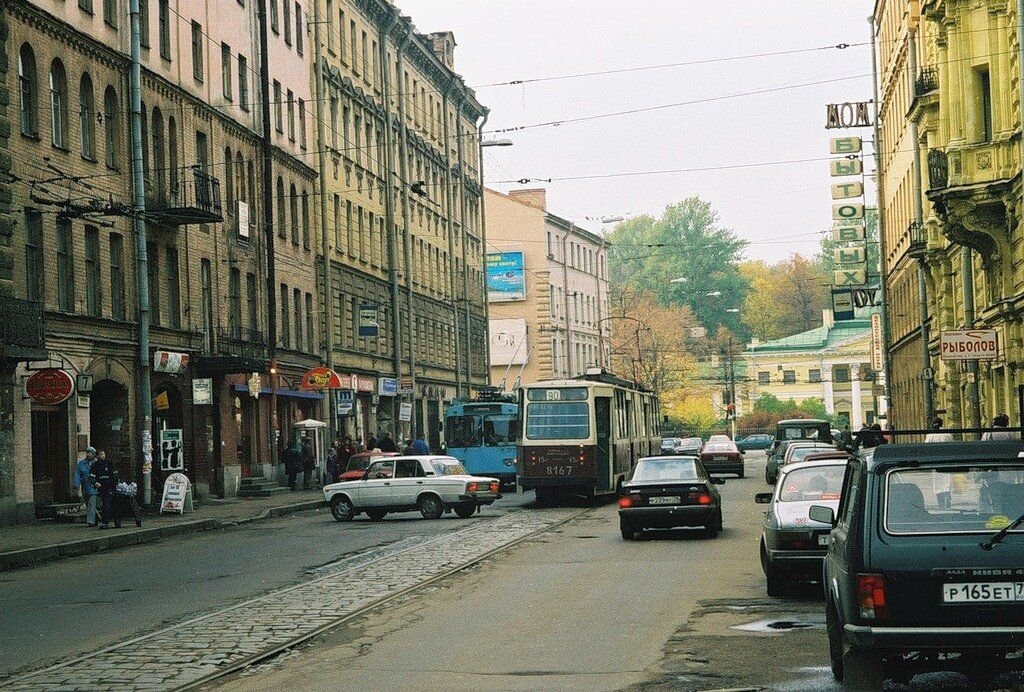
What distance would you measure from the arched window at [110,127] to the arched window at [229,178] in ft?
29.5

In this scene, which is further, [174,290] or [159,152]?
[174,290]

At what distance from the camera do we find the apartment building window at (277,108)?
54.8 m

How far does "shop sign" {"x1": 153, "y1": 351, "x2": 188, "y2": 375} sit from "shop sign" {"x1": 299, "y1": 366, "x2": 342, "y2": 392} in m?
7.74

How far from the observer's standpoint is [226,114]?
162 ft

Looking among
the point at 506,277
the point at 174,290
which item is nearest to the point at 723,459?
the point at 174,290

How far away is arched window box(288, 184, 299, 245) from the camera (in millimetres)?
56344

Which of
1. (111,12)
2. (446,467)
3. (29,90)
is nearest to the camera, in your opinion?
(29,90)

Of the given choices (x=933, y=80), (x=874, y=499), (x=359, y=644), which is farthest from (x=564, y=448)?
(x=874, y=499)

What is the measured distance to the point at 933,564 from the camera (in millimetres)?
9227

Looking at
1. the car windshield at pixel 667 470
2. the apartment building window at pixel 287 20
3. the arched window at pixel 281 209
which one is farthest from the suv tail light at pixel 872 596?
the apartment building window at pixel 287 20

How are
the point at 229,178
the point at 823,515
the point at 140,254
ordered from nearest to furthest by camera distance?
the point at 823,515 < the point at 140,254 < the point at 229,178

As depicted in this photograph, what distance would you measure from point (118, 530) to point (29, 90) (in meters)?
10.4

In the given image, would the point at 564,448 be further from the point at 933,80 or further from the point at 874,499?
the point at 874,499

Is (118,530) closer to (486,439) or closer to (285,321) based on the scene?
(486,439)
